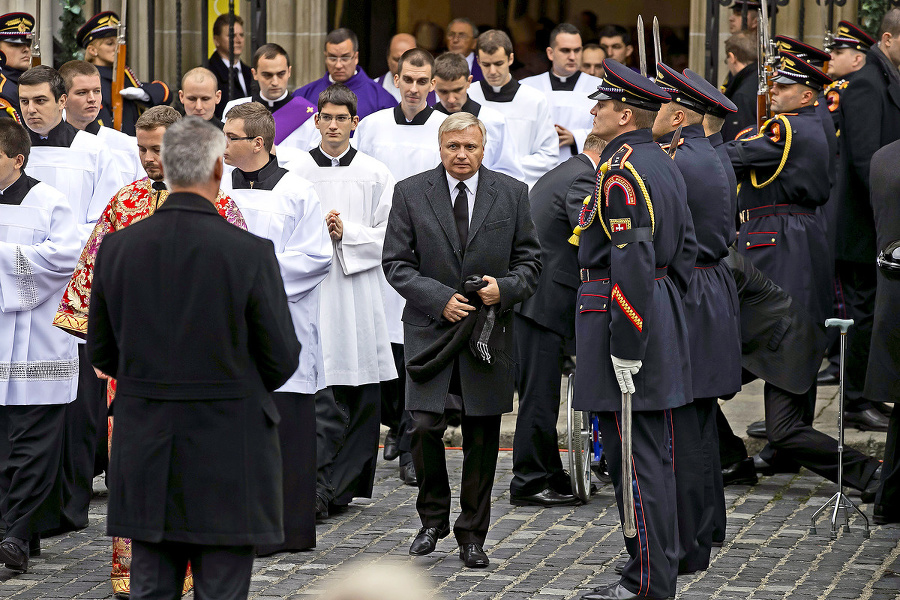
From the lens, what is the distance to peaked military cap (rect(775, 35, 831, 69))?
805 cm

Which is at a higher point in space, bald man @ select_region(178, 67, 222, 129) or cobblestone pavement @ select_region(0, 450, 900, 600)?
bald man @ select_region(178, 67, 222, 129)

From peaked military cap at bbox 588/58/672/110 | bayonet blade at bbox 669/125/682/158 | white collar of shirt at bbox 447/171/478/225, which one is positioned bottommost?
white collar of shirt at bbox 447/171/478/225

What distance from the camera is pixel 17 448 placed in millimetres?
6371

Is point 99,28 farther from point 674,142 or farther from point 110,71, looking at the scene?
point 674,142

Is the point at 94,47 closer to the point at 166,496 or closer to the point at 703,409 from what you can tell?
the point at 703,409

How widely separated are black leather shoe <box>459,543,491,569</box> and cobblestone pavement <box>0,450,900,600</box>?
0.13 ft

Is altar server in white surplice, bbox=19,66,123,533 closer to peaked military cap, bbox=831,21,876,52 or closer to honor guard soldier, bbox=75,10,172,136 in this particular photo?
honor guard soldier, bbox=75,10,172,136

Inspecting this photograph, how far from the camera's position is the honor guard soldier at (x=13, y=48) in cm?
909

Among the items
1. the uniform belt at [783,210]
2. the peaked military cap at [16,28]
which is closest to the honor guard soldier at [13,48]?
the peaked military cap at [16,28]

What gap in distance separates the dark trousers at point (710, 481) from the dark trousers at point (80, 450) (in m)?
2.93

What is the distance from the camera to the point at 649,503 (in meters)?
5.61

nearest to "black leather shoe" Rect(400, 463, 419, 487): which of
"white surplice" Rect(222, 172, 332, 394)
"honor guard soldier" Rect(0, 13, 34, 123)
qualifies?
"white surplice" Rect(222, 172, 332, 394)

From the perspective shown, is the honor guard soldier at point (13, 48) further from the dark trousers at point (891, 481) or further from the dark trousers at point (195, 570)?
the dark trousers at point (891, 481)

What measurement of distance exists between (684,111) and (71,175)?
3.05 m
